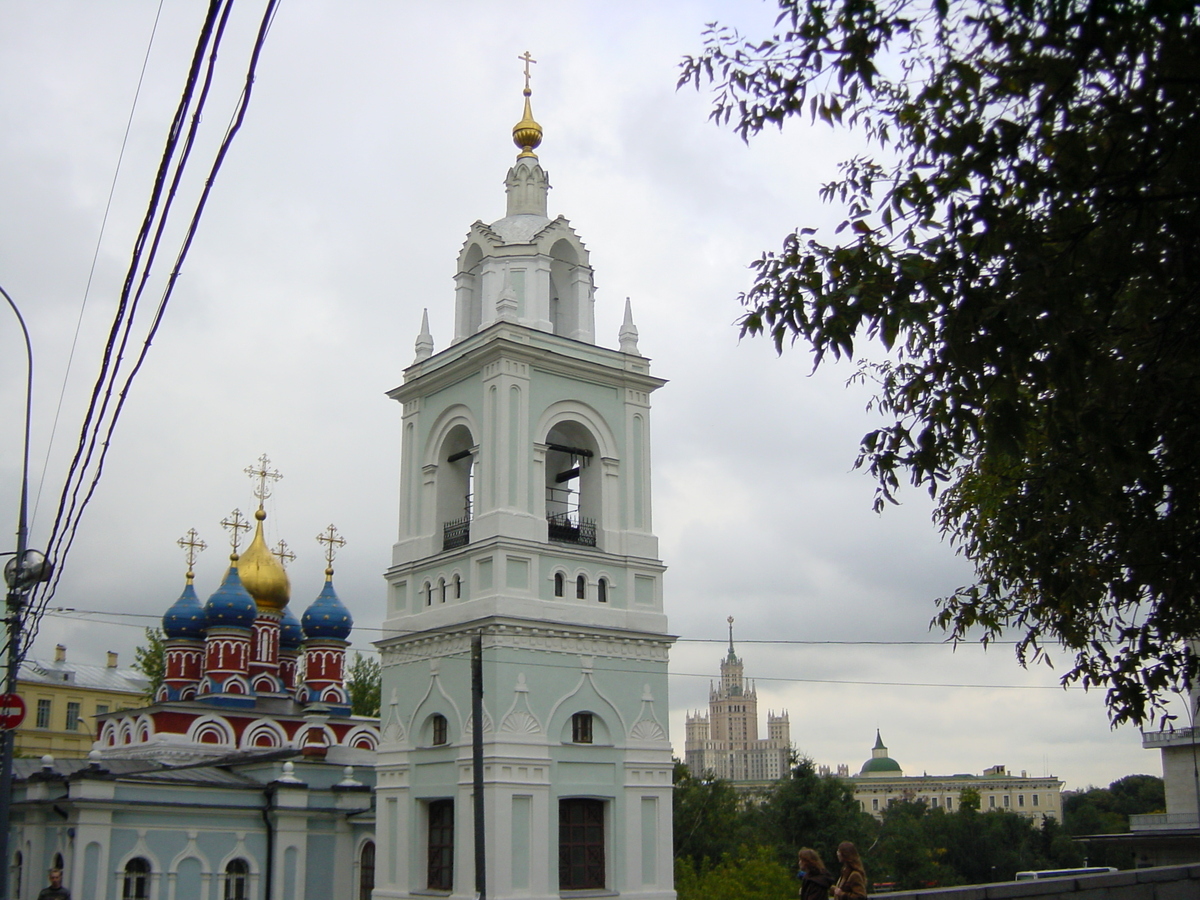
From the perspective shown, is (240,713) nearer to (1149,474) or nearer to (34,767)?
(34,767)

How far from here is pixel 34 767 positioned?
3038 centimetres

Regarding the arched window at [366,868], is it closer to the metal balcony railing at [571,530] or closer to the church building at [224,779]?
the church building at [224,779]

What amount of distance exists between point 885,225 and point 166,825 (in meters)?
24.8

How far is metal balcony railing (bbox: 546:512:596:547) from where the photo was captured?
23938 millimetres

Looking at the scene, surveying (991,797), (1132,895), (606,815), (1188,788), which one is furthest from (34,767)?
(991,797)

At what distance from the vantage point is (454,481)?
83.1 ft

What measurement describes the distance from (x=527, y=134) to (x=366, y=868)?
57.5ft

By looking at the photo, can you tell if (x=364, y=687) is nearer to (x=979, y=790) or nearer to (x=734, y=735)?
(x=979, y=790)

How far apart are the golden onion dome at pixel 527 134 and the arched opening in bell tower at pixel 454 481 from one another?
6.41m

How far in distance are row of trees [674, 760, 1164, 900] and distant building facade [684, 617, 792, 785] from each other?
9814 centimetres

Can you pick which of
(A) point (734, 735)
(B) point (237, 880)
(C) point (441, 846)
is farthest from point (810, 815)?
(A) point (734, 735)

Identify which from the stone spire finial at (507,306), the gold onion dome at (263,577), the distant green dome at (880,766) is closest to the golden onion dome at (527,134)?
the stone spire finial at (507,306)

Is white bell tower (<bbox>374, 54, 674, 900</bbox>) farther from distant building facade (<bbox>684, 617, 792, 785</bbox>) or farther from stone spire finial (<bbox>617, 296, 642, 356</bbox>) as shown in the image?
distant building facade (<bbox>684, 617, 792, 785</bbox>)

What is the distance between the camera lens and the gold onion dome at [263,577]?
38.9 meters
